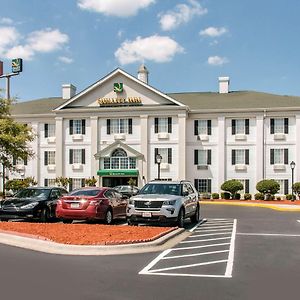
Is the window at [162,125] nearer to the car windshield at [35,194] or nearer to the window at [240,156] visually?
the window at [240,156]

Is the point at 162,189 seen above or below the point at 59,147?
below

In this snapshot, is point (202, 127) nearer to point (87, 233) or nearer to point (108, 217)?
point (108, 217)

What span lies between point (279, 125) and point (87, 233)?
108 feet

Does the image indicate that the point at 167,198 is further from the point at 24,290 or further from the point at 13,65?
the point at 13,65

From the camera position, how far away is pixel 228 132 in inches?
1686

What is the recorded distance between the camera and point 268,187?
38.8 meters

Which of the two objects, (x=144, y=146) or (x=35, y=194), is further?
(x=144, y=146)

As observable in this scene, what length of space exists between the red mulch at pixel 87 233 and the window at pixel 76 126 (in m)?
30.8

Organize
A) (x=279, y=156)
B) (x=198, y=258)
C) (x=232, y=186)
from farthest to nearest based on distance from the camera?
(x=279, y=156) < (x=232, y=186) < (x=198, y=258)

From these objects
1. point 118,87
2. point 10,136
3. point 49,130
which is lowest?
point 10,136

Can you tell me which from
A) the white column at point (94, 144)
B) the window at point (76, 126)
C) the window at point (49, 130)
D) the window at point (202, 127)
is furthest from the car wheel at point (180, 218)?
the window at point (49, 130)

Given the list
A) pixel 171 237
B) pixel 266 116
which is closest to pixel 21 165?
pixel 266 116

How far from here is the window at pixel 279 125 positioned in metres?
41.9

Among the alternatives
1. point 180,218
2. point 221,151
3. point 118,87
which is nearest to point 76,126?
point 118,87
